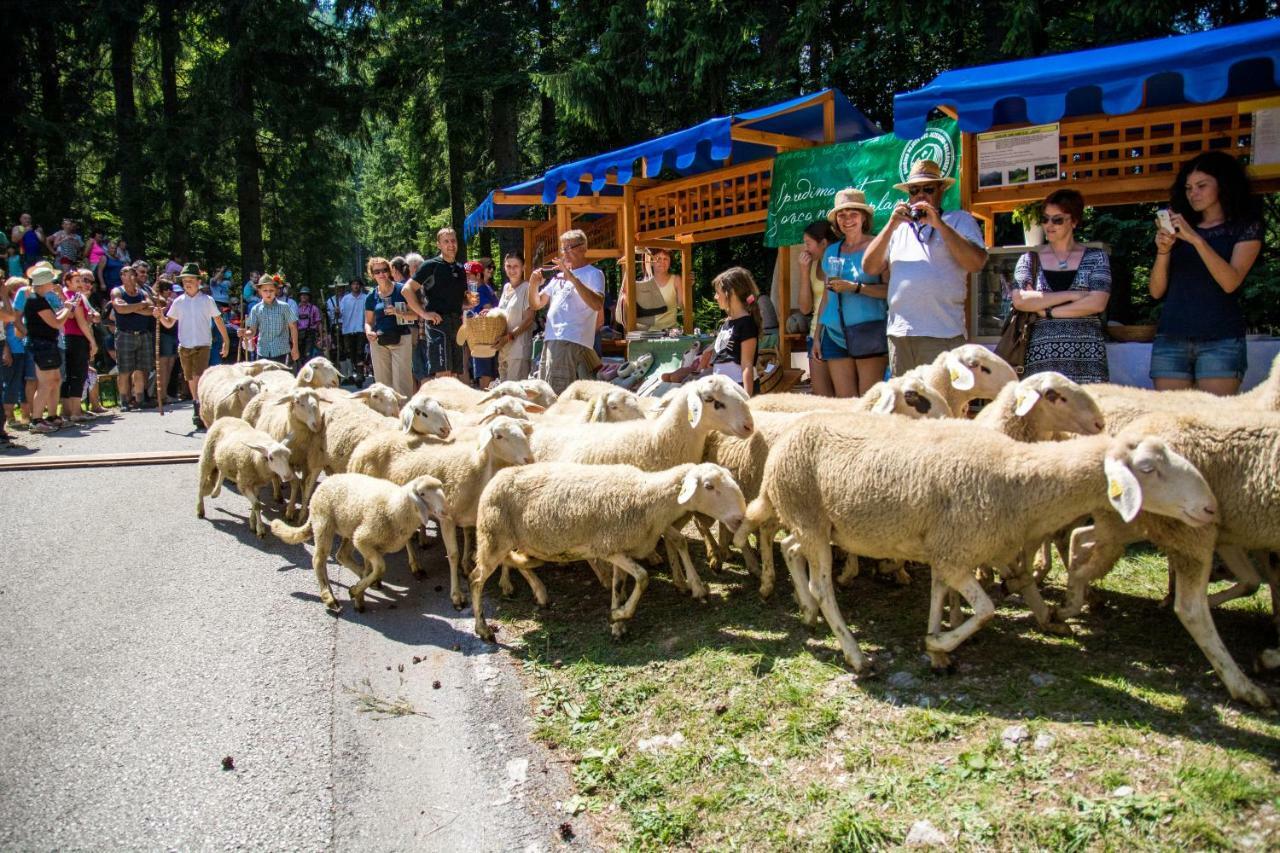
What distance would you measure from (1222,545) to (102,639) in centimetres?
571

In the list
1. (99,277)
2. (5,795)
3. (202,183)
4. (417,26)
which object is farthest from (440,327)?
(202,183)

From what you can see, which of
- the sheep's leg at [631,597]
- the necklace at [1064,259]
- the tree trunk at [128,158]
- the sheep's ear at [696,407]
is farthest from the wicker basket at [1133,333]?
the tree trunk at [128,158]

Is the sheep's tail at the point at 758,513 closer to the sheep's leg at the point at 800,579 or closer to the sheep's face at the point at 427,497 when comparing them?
the sheep's leg at the point at 800,579

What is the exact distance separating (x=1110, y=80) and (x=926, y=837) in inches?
181

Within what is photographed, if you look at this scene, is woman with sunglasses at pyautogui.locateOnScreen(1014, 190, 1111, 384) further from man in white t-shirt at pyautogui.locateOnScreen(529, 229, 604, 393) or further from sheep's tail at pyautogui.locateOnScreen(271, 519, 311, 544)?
sheep's tail at pyautogui.locateOnScreen(271, 519, 311, 544)

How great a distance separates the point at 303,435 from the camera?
7230 millimetres

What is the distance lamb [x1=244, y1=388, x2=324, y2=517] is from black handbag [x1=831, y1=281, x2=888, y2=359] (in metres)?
4.15

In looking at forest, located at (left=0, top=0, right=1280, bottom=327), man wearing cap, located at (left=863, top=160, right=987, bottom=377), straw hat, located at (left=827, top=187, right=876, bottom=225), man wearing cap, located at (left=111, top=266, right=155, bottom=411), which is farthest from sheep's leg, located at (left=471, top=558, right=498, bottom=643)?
man wearing cap, located at (left=111, top=266, right=155, bottom=411)

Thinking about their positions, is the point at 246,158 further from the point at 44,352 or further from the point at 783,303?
the point at 783,303

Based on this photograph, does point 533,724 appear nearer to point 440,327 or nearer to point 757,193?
point 757,193

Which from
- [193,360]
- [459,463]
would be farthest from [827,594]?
[193,360]

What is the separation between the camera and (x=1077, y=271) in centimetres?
527

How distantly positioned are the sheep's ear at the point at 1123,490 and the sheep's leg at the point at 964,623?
0.63 meters

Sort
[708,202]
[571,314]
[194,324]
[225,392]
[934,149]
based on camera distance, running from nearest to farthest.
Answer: [934,149] < [571,314] < [225,392] < [708,202] < [194,324]
